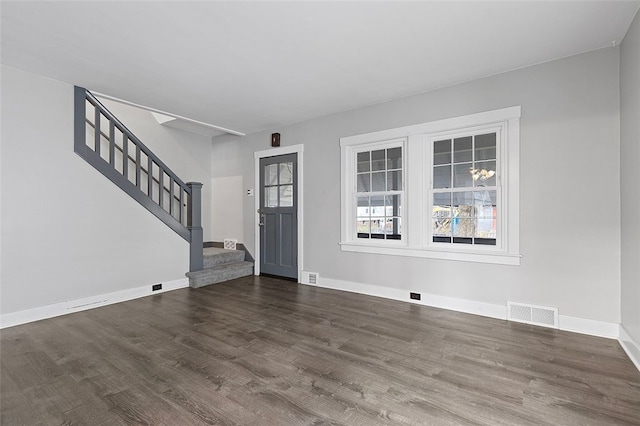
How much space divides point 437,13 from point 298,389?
291cm

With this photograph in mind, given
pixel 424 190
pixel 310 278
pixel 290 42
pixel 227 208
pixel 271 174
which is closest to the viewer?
pixel 290 42

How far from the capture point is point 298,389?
2.02 metres

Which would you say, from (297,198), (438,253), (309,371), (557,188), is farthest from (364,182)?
(309,371)

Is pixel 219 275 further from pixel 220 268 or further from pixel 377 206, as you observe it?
pixel 377 206

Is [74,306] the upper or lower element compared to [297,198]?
lower

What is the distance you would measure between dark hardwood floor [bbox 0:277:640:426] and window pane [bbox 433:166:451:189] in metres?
1.56

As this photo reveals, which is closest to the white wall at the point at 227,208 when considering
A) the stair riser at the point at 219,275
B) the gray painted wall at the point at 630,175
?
the stair riser at the point at 219,275

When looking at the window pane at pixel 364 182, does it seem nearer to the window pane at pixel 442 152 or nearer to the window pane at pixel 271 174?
the window pane at pixel 442 152

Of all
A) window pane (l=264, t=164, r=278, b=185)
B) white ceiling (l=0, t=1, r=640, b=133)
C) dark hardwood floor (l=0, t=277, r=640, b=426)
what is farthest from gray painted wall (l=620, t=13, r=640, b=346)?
window pane (l=264, t=164, r=278, b=185)

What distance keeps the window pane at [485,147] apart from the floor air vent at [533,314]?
1640mm

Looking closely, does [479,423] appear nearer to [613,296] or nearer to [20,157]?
[613,296]

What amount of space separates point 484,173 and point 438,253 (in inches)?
42.4

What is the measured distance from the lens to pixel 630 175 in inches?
97.5

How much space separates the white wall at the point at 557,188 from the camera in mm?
2795
